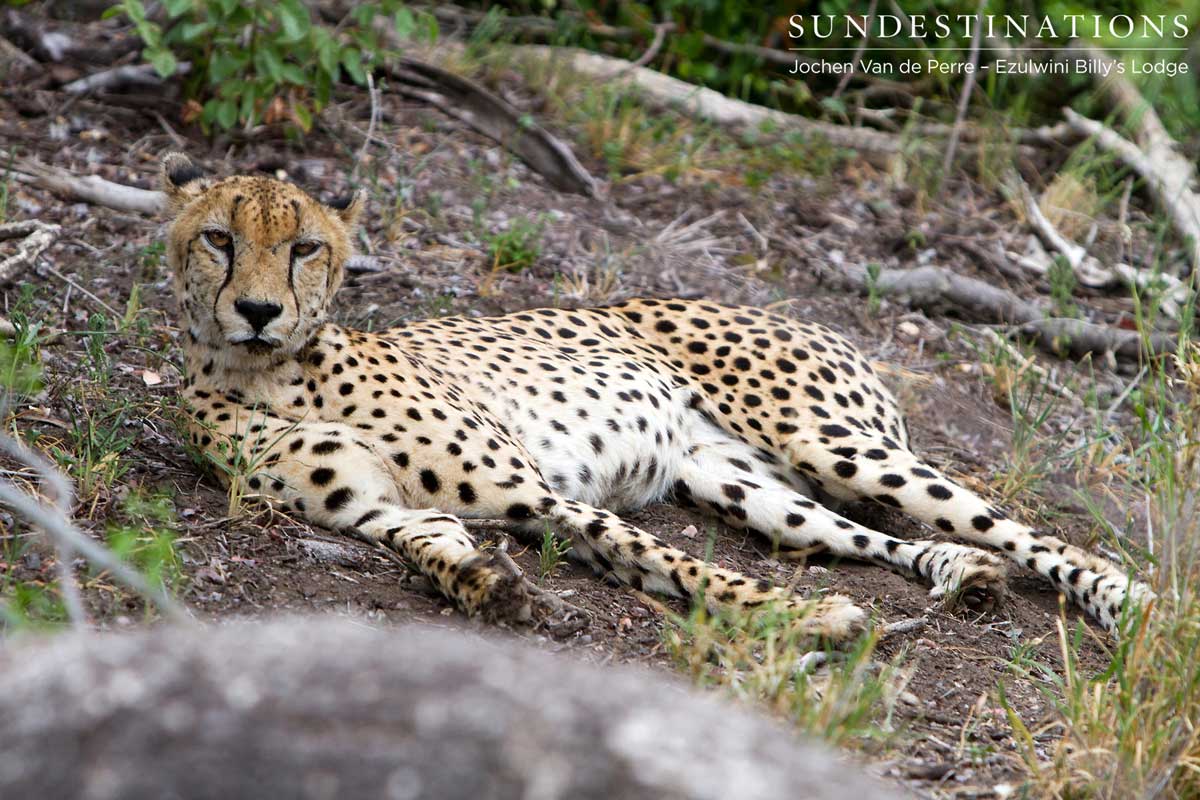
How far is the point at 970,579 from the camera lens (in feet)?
14.3

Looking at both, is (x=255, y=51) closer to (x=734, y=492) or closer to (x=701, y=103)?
(x=701, y=103)

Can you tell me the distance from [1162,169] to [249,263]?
19.6 ft

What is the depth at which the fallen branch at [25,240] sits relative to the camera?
17.0 feet

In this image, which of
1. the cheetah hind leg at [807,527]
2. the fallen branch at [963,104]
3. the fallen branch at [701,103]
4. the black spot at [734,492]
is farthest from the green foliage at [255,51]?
the fallen branch at [963,104]

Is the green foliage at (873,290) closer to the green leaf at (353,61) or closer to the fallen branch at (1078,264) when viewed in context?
the fallen branch at (1078,264)

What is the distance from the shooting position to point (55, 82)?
695 centimetres

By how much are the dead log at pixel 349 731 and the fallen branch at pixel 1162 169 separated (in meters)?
6.68

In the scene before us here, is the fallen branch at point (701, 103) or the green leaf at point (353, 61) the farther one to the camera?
the fallen branch at point (701, 103)

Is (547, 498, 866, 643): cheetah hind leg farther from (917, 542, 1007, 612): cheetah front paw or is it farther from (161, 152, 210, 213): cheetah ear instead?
(161, 152, 210, 213): cheetah ear

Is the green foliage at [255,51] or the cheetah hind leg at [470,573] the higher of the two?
the green foliage at [255,51]

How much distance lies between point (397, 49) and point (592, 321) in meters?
3.06

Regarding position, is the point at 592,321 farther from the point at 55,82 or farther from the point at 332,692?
the point at 332,692

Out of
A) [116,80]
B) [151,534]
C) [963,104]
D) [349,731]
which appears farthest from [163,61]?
[349,731]

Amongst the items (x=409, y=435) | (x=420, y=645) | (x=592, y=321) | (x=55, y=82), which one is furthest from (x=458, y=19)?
(x=420, y=645)
